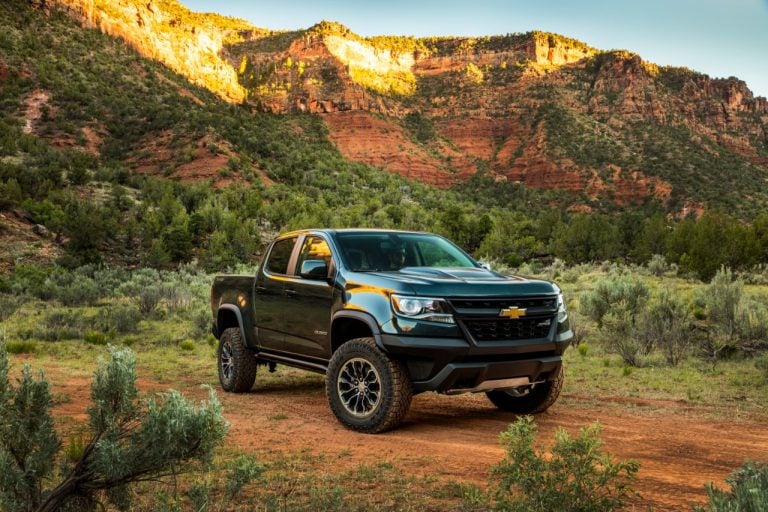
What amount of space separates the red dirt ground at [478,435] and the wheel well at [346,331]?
0.92 m

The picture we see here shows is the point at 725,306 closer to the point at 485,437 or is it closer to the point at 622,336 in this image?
the point at 622,336

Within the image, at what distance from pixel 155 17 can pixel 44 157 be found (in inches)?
1882

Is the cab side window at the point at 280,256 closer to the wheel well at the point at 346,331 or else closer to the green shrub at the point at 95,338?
the wheel well at the point at 346,331

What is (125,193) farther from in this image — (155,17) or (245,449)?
(155,17)

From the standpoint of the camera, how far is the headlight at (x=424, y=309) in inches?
244

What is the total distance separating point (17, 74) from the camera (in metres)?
59.1

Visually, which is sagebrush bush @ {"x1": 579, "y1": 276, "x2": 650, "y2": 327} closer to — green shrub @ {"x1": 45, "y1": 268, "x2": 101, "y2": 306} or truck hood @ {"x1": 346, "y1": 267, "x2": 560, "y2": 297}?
truck hood @ {"x1": 346, "y1": 267, "x2": 560, "y2": 297}

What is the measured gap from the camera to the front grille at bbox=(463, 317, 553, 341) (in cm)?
625

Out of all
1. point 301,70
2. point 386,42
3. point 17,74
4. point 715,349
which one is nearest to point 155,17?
point 301,70

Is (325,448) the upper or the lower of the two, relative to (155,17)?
lower

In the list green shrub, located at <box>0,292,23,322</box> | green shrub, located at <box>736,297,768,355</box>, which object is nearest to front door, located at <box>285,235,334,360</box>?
green shrub, located at <box>736,297,768,355</box>

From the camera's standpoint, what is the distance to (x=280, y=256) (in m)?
8.37

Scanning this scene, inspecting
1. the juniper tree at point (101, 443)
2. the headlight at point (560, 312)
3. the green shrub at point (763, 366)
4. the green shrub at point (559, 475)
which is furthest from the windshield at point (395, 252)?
the green shrub at point (763, 366)

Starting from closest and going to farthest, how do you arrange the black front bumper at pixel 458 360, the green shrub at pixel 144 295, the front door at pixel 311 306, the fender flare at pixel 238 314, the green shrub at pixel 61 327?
the black front bumper at pixel 458 360, the front door at pixel 311 306, the fender flare at pixel 238 314, the green shrub at pixel 61 327, the green shrub at pixel 144 295
